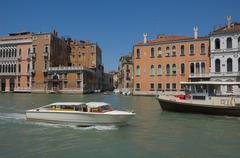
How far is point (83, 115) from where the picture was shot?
44.8 ft

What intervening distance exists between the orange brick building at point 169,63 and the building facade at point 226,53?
219 cm

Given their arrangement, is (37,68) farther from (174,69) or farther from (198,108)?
(198,108)

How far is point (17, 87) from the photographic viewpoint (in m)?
64.1

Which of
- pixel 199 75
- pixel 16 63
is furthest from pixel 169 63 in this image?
pixel 16 63

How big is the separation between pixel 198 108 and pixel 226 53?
69.4 ft

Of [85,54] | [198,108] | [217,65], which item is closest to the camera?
[198,108]

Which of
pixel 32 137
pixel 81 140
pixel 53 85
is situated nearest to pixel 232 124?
pixel 81 140

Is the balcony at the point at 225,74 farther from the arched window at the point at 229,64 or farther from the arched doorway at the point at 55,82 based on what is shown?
the arched doorway at the point at 55,82

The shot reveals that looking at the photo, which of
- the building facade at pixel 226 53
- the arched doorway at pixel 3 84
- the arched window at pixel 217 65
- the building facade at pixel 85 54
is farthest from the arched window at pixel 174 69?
the arched doorway at pixel 3 84

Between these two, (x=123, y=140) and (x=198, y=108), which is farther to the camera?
(x=198, y=108)

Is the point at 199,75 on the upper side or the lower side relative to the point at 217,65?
lower

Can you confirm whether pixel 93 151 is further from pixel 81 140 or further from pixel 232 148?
pixel 232 148

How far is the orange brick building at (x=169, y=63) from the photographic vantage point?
41.6m

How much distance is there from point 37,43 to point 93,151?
57091 mm
